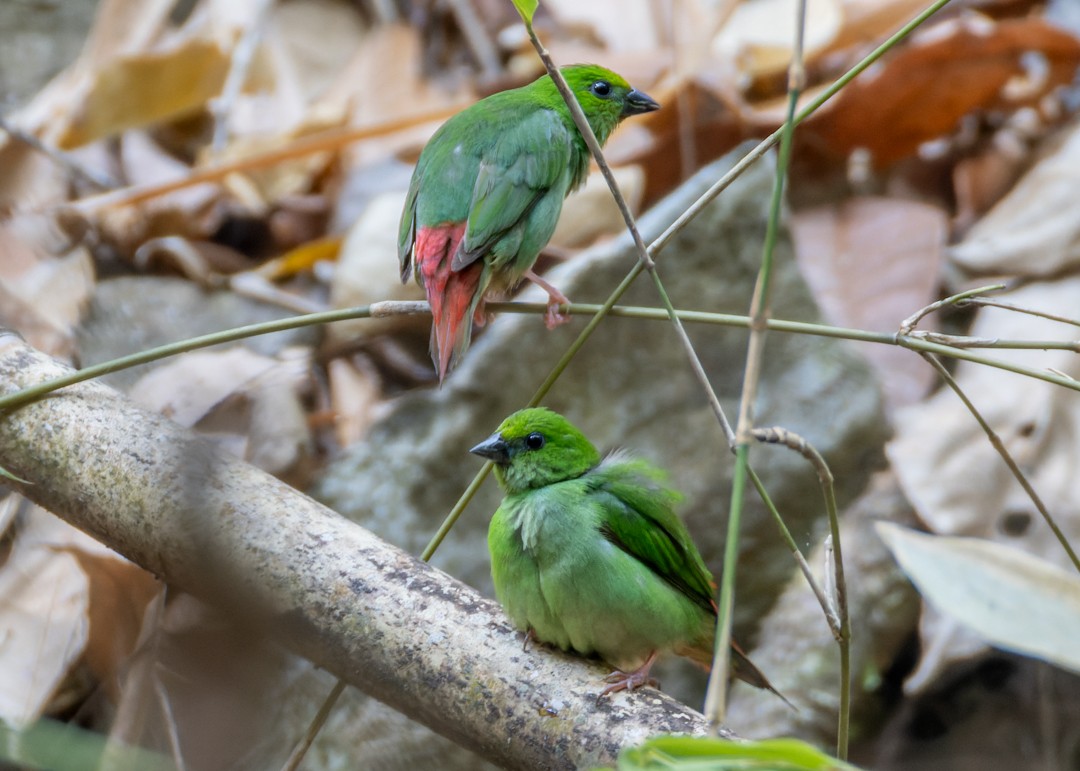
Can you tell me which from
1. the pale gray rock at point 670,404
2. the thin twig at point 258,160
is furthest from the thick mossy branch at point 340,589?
the thin twig at point 258,160

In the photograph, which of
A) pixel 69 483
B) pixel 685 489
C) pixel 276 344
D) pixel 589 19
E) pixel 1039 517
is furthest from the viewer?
pixel 589 19

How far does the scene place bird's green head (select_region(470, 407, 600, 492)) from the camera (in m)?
2.46

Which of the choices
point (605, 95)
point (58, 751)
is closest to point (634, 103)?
point (605, 95)

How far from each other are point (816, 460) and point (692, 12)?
393cm

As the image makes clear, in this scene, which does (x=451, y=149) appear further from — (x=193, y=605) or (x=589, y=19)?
(x=589, y=19)

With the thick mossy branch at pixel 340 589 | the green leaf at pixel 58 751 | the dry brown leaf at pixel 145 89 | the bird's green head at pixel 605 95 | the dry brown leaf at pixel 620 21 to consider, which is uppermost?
the dry brown leaf at pixel 620 21

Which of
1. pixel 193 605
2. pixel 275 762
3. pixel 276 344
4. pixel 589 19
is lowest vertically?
pixel 275 762

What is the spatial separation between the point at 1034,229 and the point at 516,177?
2.55 meters

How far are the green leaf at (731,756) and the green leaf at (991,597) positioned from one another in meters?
0.21

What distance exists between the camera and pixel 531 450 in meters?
2.47

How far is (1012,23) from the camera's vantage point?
15.0 ft

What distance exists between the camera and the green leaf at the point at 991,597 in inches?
43.6

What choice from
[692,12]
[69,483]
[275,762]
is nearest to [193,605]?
[275,762]

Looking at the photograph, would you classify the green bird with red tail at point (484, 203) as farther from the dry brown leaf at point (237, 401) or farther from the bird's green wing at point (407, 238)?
the dry brown leaf at point (237, 401)
